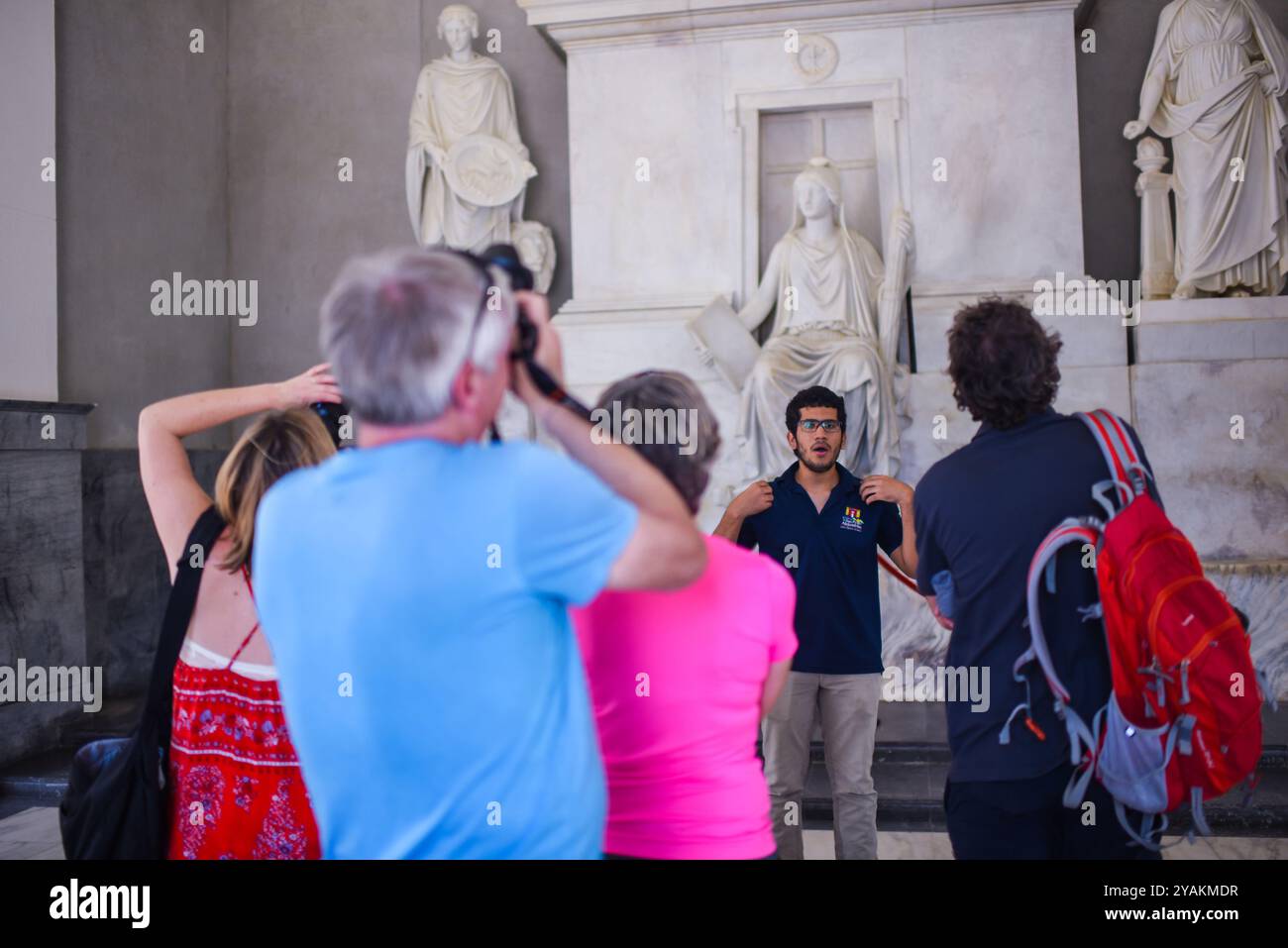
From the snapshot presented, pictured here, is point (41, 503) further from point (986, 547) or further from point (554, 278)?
point (986, 547)

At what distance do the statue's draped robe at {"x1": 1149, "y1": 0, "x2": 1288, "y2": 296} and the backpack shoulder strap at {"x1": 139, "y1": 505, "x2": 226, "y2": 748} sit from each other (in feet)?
18.7

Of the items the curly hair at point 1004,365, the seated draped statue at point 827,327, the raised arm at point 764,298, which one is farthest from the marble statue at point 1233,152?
the curly hair at point 1004,365

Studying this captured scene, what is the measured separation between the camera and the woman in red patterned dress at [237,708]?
1850mm

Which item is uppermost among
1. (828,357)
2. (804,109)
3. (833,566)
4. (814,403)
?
(804,109)

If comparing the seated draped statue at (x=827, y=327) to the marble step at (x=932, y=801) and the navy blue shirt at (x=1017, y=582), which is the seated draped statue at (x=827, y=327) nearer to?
the marble step at (x=932, y=801)

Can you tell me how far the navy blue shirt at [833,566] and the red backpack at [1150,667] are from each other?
3.54 ft

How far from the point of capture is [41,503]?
5.27m

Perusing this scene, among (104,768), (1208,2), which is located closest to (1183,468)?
(1208,2)

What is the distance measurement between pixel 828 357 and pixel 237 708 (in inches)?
170

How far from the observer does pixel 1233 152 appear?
5973 mm

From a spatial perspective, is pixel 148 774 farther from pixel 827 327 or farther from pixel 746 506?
pixel 827 327

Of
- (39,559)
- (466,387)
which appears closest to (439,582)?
(466,387)

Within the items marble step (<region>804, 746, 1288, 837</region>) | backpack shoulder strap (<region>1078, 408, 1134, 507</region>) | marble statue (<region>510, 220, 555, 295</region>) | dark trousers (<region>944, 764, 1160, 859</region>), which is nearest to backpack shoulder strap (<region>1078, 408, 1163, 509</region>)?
backpack shoulder strap (<region>1078, 408, 1134, 507</region>)

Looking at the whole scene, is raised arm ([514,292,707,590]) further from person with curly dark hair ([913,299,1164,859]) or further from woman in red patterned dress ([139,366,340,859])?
person with curly dark hair ([913,299,1164,859])
